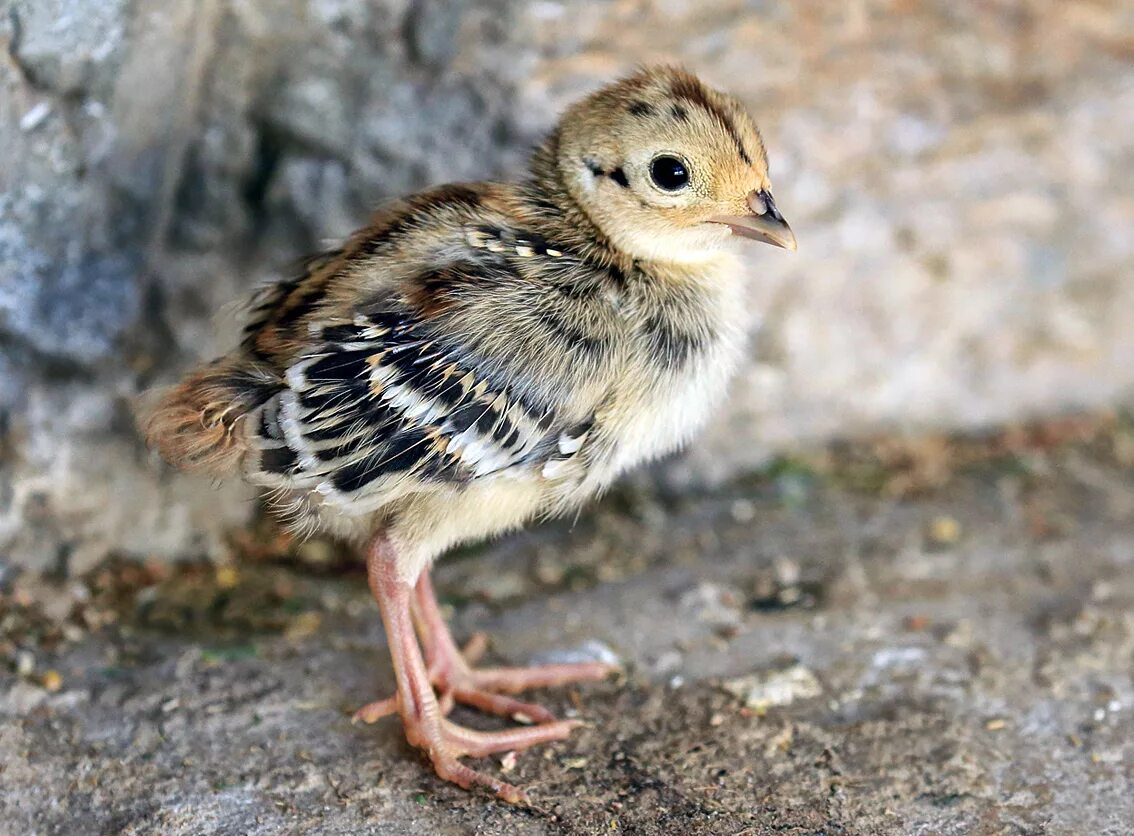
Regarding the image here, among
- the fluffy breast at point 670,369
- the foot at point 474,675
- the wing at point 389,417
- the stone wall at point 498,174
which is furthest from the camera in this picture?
the stone wall at point 498,174

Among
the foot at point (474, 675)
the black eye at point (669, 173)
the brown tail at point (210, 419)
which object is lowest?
the foot at point (474, 675)

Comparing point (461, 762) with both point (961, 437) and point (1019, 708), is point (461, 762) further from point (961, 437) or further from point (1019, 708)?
point (961, 437)

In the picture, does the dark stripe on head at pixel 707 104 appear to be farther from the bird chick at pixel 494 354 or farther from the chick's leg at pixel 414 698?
the chick's leg at pixel 414 698

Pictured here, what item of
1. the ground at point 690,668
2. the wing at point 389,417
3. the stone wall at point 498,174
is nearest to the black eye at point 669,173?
the wing at point 389,417

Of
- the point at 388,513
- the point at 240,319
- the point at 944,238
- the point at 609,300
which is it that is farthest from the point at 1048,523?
the point at 240,319

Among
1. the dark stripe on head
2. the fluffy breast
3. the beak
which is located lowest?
the fluffy breast

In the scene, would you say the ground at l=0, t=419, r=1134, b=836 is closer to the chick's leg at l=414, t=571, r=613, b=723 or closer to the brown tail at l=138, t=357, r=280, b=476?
the chick's leg at l=414, t=571, r=613, b=723

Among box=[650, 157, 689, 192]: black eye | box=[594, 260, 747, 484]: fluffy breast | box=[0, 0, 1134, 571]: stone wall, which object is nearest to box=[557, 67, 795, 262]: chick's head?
box=[650, 157, 689, 192]: black eye
